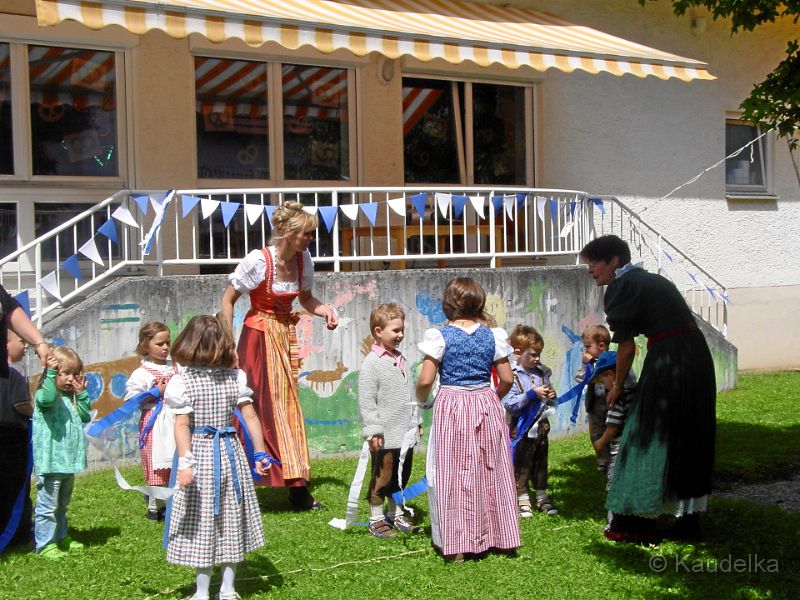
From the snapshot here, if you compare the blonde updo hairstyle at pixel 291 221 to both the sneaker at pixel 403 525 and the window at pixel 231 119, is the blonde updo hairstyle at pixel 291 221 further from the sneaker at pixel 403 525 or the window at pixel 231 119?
the window at pixel 231 119

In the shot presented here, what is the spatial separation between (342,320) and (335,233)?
75 centimetres

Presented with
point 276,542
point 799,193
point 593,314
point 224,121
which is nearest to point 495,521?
point 276,542

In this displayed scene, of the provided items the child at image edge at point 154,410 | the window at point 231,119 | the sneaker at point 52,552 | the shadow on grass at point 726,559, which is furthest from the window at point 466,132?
the sneaker at point 52,552

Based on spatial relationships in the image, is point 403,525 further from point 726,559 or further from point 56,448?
point 56,448

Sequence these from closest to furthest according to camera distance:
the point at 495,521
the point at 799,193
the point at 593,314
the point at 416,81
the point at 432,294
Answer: the point at 495,521
the point at 432,294
the point at 593,314
the point at 416,81
the point at 799,193

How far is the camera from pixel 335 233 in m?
8.48

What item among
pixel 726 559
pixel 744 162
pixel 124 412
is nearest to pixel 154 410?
pixel 124 412

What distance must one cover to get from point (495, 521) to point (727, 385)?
710 centimetres

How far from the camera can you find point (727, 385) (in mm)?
11648

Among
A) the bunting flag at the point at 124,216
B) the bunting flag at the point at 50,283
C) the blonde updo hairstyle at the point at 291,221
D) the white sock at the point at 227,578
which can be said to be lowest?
the white sock at the point at 227,578

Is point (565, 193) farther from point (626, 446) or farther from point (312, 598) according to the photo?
point (312, 598)

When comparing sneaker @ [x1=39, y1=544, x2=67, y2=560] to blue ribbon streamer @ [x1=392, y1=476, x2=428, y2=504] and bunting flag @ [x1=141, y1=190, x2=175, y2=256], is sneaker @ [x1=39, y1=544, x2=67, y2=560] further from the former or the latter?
bunting flag @ [x1=141, y1=190, x2=175, y2=256]

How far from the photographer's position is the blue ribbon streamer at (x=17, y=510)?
551cm

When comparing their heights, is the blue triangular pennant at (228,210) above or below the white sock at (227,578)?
above
